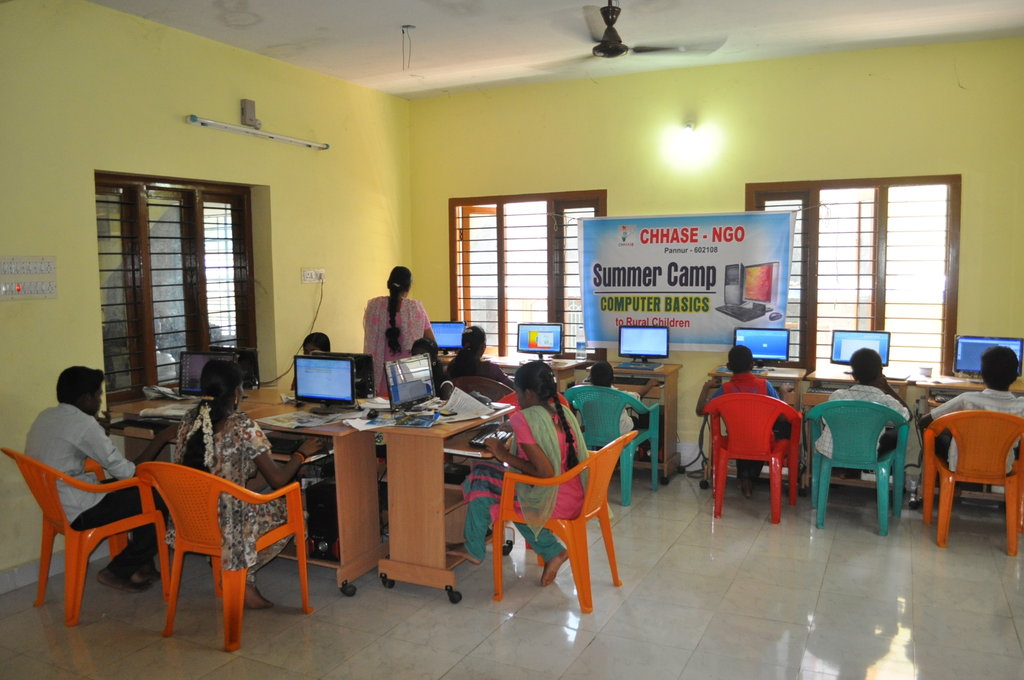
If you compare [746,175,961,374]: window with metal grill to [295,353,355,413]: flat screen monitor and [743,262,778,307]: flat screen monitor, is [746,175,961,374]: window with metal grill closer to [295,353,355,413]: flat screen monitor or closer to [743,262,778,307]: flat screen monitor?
[743,262,778,307]: flat screen monitor

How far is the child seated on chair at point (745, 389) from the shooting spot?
5.14 m

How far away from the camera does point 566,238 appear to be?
22.7ft

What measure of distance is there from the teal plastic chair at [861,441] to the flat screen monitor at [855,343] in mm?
1023

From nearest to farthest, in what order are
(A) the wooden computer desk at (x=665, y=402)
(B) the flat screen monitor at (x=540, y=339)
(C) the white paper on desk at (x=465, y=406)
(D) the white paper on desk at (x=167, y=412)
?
1. (C) the white paper on desk at (x=465, y=406)
2. (D) the white paper on desk at (x=167, y=412)
3. (A) the wooden computer desk at (x=665, y=402)
4. (B) the flat screen monitor at (x=540, y=339)

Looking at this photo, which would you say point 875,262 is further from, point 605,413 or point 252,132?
point 252,132

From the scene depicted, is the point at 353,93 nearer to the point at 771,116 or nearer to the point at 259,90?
the point at 259,90

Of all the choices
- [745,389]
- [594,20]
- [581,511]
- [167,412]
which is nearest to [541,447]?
[581,511]

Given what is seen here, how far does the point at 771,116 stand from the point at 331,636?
4881 millimetres

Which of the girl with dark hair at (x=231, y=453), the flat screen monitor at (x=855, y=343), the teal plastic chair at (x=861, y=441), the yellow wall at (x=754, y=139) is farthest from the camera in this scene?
the flat screen monitor at (x=855, y=343)

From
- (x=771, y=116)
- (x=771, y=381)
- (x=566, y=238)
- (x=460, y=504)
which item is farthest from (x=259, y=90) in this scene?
(x=771, y=381)

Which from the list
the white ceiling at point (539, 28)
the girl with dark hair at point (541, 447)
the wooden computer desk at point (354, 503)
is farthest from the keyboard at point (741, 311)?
the wooden computer desk at point (354, 503)

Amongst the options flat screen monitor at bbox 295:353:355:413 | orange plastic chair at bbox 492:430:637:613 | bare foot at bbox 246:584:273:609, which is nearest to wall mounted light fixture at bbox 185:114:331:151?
flat screen monitor at bbox 295:353:355:413

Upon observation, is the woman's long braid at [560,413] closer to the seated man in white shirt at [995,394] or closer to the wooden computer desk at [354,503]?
the wooden computer desk at [354,503]

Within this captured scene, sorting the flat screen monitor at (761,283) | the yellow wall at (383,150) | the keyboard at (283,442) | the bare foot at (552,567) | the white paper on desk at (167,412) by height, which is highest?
the yellow wall at (383,150)
